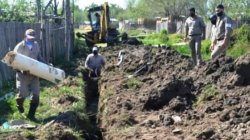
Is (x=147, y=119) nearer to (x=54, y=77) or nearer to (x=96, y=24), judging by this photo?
(x=54, y=77)

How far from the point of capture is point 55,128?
28.9 ft

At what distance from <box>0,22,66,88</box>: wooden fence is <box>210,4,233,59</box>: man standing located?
5561 millimetres

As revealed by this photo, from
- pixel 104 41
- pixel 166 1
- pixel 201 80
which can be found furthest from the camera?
pixel 166 1

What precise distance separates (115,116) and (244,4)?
156 ft

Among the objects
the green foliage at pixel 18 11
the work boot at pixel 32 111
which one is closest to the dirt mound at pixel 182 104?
the work boot at pixel 32 111

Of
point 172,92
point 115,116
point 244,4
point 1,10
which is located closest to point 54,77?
point 115,116

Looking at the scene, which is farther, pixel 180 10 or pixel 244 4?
pixel 180 10

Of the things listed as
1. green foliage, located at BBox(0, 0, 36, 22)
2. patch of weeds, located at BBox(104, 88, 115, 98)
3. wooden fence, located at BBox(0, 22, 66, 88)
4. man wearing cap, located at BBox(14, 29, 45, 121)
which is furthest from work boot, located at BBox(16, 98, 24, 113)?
green foliage, located at BBox(0, 0, 36, 22)

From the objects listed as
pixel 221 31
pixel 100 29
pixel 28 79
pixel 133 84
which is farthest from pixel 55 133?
pixel 100 29

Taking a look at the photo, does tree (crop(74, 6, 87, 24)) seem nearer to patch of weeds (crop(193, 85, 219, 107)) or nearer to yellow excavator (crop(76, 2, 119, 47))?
yellow excavator (crop(76, 2, 119, 47))

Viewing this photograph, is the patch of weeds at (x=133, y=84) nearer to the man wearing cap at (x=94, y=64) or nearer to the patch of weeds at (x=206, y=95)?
the patch of weeds at (x=206, y=95)

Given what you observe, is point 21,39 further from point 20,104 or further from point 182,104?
point 182,104

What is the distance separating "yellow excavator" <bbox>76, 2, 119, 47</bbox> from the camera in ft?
92.2

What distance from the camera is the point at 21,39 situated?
1680cm
